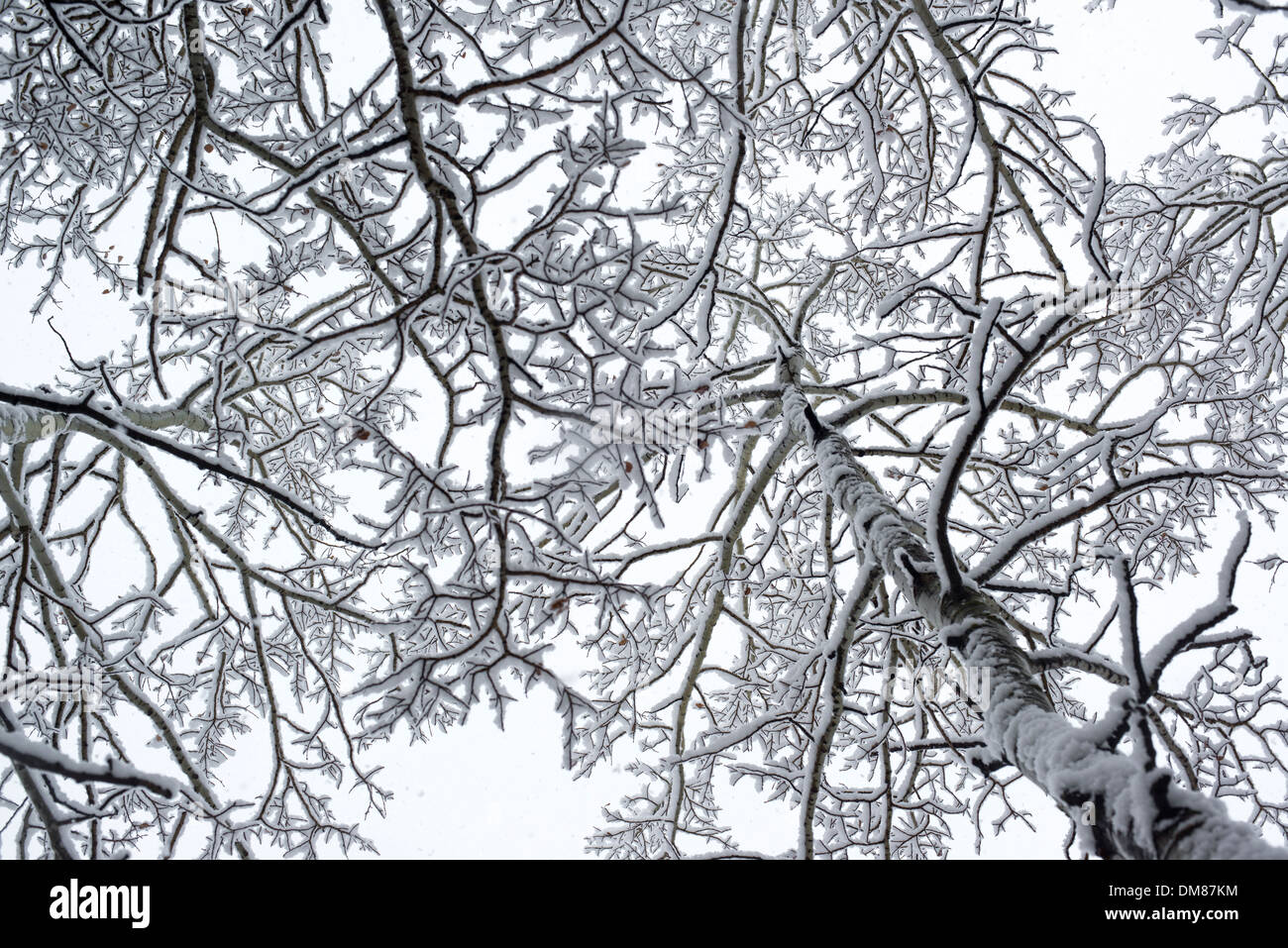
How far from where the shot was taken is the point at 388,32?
180cm

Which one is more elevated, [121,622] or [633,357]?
[121,622]

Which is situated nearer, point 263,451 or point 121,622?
point 263,451

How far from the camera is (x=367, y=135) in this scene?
83.1 inches

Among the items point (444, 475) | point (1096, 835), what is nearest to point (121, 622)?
point (444, 475)

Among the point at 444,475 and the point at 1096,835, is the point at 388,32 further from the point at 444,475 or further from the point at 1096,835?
the point at 1096,835
